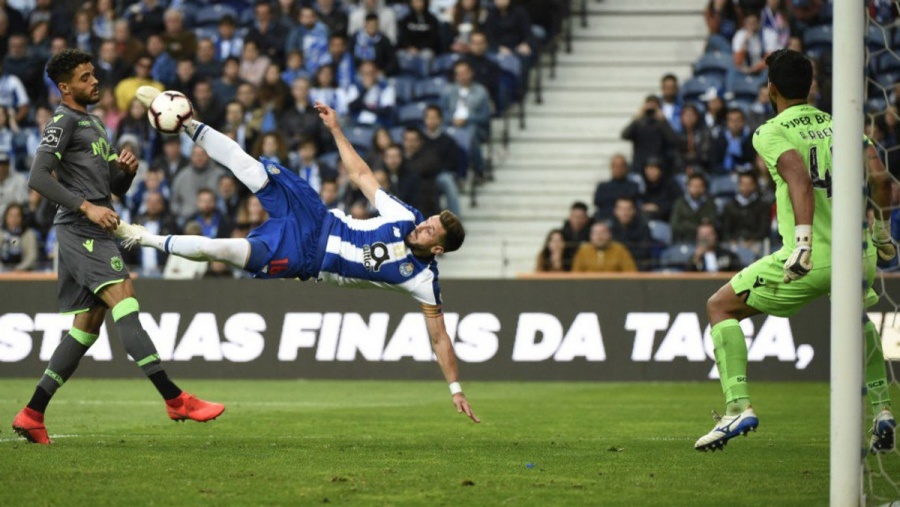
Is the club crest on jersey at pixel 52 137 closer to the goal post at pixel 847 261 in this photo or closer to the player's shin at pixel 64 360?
the player's shin at pixel 64 360

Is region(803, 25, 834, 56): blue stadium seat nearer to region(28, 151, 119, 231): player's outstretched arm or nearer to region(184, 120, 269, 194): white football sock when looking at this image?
region(184, 120, 269, 194): white football sock

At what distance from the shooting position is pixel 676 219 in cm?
1864

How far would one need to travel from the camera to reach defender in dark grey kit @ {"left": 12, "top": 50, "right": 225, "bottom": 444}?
30.8 ft

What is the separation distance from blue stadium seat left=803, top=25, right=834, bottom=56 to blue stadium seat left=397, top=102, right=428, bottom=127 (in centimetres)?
585

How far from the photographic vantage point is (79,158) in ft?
31.6

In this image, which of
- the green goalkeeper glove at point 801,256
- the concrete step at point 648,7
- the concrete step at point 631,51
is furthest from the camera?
the concrete step at point 648,7

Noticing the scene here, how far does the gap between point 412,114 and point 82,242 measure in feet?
41.9

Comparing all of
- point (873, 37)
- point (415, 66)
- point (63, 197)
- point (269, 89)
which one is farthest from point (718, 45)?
point (63, 197)

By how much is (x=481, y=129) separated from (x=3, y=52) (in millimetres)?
9115

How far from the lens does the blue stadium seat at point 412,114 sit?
21.9 metres

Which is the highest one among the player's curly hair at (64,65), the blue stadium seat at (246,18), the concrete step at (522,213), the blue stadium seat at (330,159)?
the player's curly hair at (64,65)

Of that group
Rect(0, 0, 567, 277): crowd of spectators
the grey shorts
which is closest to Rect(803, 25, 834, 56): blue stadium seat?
Rect(0, 0, 567, 277): crowd of spectators

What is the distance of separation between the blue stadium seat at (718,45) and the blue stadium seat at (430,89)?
Result: 13.7 feet

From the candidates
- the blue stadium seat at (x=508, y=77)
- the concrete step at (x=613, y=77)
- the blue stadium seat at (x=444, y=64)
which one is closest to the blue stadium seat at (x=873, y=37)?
the concrete step at (x=613, y=77)
